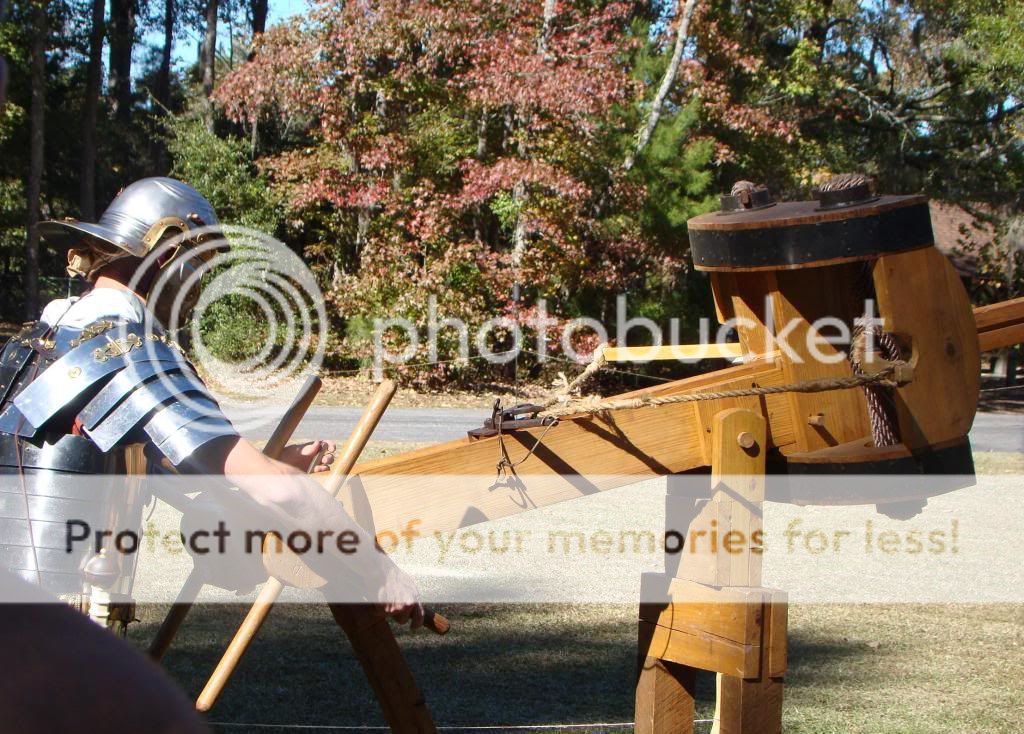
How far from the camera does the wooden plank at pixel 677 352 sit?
320 cm

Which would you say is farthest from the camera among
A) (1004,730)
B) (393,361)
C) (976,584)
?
(393,361)

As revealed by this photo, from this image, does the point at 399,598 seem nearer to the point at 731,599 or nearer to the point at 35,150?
the point at 731,599

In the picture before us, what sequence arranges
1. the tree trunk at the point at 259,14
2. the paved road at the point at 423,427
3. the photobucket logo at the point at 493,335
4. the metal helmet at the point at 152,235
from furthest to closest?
1. the tree trunk at the point at 259,14
2. the photobucket logo at the point at 493,335
3. the paved road at the point at 423,427
4. the metal helmet at the point at 152,235

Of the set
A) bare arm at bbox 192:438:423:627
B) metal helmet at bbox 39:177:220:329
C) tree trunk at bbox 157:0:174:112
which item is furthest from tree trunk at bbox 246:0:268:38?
bare arm at bbox 192:438:423:627

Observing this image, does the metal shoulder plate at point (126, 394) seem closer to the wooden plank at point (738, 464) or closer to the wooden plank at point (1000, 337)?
the wooden plank at point (738, 464)

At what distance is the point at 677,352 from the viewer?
325 cm

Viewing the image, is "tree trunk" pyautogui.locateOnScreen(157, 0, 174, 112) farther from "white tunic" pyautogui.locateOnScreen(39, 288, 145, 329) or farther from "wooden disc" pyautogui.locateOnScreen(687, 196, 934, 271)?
"wooden disc" pyautogui.locateOnScreen(687, 196, 934, 271)

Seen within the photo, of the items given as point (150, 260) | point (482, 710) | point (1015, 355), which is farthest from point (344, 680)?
point (1015, 355)

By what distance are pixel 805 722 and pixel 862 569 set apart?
3.16 m

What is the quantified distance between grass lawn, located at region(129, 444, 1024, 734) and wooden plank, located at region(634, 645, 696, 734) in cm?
165

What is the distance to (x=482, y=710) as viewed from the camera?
15.3 ft

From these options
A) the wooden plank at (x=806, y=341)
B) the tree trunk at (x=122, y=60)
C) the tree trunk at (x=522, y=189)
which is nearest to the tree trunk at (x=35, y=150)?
the tree trunk at (x=122, y=60)

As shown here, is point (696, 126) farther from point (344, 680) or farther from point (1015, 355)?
point (344, 680)

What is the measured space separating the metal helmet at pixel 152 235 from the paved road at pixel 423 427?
9.22 m
